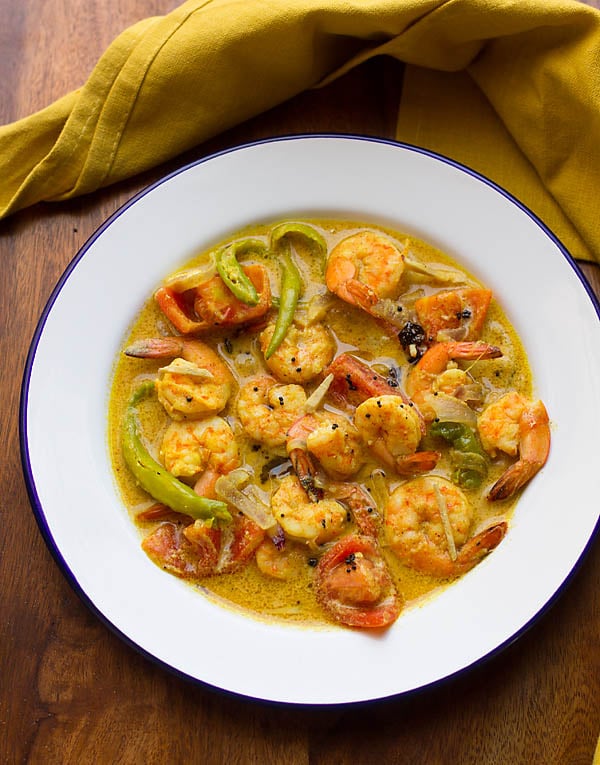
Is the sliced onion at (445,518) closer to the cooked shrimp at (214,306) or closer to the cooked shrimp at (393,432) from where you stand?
the cooked shrimp at (393,432)

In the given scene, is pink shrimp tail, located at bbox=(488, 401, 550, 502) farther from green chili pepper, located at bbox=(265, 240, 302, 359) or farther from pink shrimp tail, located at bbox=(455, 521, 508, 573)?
green chili pepper, located at bbox=(265, 240, 302, 359)

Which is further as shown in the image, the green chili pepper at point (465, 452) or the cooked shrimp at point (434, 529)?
the green chili pepper at point (465, 452)

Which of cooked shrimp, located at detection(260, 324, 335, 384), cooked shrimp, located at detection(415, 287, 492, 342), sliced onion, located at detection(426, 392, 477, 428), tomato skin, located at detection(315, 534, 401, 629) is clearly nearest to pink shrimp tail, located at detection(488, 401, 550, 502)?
sliced onion, located at detection(426, 392, 477, 428)

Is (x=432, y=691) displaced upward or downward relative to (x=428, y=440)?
downward

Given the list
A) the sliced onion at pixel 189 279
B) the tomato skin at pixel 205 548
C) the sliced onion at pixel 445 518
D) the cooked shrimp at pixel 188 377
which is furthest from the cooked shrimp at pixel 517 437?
the sliced onion at pixel 189 279

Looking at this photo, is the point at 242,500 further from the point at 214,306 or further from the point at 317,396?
the point at 214,306

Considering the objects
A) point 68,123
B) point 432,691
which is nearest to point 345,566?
point 432,691

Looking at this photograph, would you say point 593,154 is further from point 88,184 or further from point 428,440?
point 88,184
